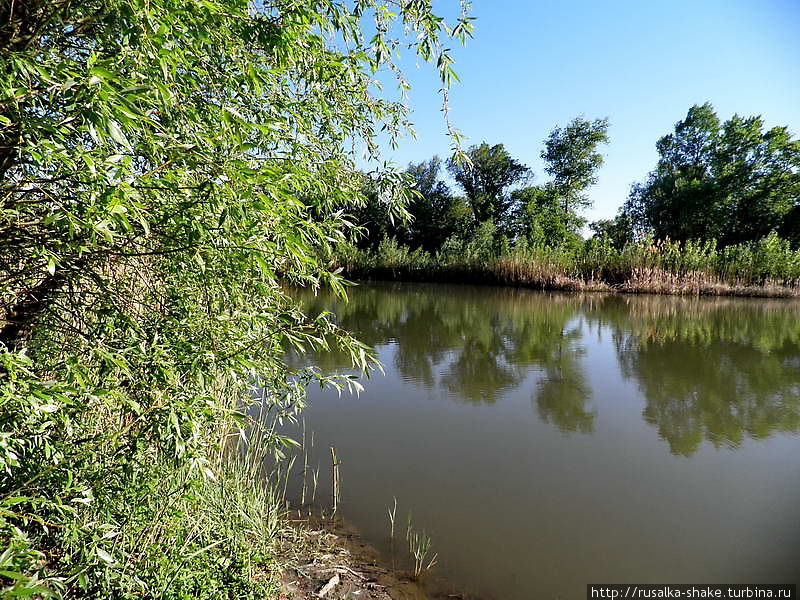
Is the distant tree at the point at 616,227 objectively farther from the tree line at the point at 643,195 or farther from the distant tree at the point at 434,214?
the distant tree at the point at 434,214

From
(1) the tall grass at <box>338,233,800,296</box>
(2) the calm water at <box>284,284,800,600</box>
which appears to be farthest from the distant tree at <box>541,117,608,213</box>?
(2) the calm water at <box>284,284,800,600</box>

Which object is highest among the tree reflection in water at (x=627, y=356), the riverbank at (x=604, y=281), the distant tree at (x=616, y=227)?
the distant tree at (x=616, y=227)

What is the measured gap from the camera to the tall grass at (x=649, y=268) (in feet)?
65.4

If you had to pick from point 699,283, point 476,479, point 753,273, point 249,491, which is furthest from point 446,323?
point 753,273

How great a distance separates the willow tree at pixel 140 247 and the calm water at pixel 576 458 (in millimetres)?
1750

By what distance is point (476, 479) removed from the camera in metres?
4.00

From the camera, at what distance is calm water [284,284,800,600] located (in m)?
3.03

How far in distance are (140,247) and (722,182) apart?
3988cm

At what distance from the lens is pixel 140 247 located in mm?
1969

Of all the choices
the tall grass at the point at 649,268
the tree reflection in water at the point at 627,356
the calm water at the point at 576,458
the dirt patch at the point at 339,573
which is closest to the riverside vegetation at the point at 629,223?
the tall grass at the point at 649,268

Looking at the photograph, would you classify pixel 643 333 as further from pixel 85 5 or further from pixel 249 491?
pixel 85 5

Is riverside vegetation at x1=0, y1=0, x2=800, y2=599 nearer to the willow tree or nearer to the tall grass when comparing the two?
the willow tree

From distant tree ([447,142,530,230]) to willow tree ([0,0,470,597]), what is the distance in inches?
1576

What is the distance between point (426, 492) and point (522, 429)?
74.3 inches
